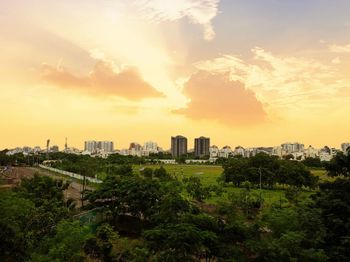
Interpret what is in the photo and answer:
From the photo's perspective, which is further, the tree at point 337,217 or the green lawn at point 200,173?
the green lawn at point 200,173

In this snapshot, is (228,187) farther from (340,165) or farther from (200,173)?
(340,165)

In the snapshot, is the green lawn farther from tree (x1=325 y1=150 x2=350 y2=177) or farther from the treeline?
tree (x1=325 y1=150 x2=350 y2=177)

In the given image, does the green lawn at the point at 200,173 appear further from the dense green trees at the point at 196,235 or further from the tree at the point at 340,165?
the dense green trees at the point at 196,235

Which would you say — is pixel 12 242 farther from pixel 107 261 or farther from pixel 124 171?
pixel 124 171

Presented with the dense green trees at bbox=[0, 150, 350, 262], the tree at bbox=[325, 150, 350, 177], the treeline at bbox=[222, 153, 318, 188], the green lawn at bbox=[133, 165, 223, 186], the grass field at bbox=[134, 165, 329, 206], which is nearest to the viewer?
the dense green trees at bbox=[0, 150, 350, 262]

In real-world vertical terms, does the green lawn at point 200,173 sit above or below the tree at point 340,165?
below

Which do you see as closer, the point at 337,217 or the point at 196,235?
the point at 196,235

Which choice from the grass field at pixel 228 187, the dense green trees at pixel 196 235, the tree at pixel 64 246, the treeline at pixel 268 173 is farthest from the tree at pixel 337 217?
the treeline at pixel 268 173

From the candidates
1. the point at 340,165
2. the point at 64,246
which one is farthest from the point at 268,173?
the point at 64,246

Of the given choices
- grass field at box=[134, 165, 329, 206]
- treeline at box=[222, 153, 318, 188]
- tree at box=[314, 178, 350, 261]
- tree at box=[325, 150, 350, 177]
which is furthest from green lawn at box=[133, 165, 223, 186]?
tree at box=[314, 178, 350, 261]

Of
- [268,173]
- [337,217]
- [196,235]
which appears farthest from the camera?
[268,173]
